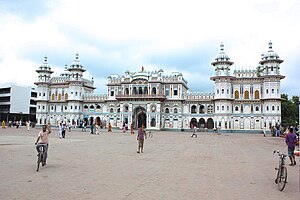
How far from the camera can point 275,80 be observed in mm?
51250

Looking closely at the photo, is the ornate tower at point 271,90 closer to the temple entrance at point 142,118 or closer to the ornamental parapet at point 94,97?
the temple entrance at point 142,118

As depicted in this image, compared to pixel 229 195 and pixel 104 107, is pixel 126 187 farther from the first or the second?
pixel 104 107

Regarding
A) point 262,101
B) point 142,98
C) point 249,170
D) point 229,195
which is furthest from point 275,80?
point 229,195

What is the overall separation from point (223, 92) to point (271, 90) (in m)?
8.44

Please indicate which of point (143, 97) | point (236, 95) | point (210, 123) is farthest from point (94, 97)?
point (236, 95)

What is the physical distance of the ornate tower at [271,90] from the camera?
50750 millimetres

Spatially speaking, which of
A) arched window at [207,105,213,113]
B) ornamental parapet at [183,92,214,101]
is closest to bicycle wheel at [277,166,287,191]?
ornamental parapet at [183,92,214,101]

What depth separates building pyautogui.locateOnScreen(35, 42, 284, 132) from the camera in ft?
172

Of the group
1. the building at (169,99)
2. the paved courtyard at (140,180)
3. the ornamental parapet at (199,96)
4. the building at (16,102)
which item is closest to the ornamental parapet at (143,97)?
the building at (169,99)

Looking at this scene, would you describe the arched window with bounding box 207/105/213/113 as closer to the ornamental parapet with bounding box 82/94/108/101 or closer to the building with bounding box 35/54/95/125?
the ornamental parapet with bounding box 82/94/108/101

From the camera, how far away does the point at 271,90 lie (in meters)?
51.3

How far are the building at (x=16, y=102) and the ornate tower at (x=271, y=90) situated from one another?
6019 cm

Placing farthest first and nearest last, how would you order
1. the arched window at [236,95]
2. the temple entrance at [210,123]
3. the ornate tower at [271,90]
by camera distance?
the temple entrance at [210,123] → the arched window at [236,95] → the ornate tower at [271,90]

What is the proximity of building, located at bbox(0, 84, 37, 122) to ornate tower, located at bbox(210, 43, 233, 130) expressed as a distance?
51.3 m
